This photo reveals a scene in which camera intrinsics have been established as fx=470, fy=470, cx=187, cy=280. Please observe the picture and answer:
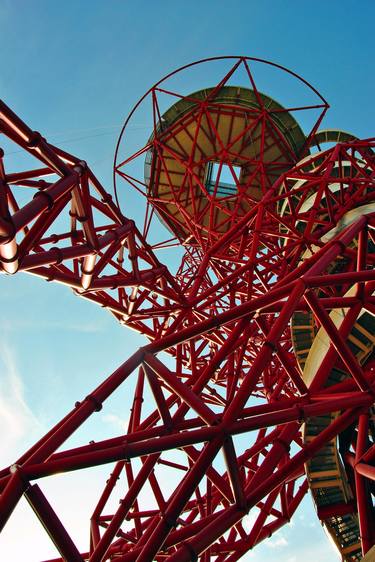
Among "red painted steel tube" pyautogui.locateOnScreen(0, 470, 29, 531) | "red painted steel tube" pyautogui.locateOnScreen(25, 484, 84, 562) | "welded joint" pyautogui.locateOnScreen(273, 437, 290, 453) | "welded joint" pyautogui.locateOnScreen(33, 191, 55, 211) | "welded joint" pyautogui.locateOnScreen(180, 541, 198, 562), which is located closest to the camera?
"red painted steel tube" pyautogui.locateOnScreen(0, 470, 29, 531)

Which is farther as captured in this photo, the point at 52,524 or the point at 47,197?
the point at 47,197

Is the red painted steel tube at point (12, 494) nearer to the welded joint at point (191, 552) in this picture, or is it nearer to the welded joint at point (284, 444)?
the welded joint at point (191, 552)

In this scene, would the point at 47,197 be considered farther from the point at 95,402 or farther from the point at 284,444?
the point at 284,444

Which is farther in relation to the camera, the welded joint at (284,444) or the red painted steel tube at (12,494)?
the welded joint at (284,444)

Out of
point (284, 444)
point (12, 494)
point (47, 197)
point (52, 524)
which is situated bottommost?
point (52, 524)

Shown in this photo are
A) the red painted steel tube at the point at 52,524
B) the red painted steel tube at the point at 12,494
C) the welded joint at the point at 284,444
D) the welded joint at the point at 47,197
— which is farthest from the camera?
the welded joint at the point at 284,444

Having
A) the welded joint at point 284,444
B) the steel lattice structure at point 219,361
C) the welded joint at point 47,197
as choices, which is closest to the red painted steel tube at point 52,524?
the steel lattice structure at point 219,361

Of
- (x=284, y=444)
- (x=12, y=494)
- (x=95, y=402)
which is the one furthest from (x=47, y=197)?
(x=284, y=444)

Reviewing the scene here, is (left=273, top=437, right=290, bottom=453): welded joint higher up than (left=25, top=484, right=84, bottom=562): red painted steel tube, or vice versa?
(left=273, top=437, right=290, bottom=453): welded joint

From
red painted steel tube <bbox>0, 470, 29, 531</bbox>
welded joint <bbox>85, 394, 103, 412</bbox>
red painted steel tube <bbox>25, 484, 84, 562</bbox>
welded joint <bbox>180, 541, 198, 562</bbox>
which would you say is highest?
welded joint <bbox>85, 394, 103, 412</bbox>

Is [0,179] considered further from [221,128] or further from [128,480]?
[221,128]

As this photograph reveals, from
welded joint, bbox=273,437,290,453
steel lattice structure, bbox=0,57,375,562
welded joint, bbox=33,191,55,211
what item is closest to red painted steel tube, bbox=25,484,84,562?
steel lattice structure, bbox=0,57,375,562

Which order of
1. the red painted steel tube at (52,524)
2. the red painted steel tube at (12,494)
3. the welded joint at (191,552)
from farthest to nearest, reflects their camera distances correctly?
the welded joint at (191,552) < the red painted steel tube at (52,524) < the red painted steel tube at (12,494)

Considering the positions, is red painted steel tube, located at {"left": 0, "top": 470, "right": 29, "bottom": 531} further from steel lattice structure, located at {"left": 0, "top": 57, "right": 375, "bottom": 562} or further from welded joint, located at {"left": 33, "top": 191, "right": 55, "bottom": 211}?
welded joint, located at {"left": 33, "top": 191, "right": 55, "bottom": 211}
